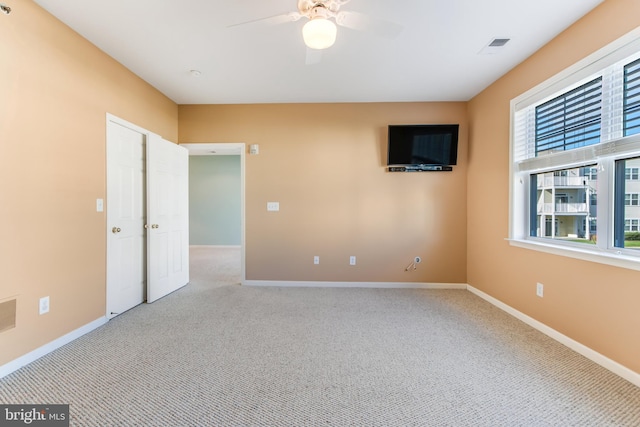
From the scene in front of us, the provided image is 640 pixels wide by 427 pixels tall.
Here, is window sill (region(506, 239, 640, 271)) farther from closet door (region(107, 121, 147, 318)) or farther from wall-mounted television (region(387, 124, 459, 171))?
closet door (region(107, 121, 147, 318))

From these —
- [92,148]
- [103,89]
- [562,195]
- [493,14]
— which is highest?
[493,14]

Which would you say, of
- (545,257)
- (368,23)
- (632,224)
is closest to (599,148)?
(632,224)

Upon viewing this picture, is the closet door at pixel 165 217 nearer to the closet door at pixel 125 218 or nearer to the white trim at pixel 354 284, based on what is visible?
the closet door at pixel 125 218

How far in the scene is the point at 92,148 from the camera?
243 cm

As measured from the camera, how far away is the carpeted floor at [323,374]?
1.46 meters

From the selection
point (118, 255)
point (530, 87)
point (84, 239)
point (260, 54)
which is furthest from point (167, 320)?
point (530, 87)

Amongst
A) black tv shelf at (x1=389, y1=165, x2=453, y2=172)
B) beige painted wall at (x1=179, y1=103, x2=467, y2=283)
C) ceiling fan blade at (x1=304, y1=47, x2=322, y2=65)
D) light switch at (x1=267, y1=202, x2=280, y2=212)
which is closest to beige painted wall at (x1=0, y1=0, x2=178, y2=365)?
beige painted wall at (x1=179, y1=103, x2=467, y2=283)

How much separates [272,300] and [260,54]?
2732mm

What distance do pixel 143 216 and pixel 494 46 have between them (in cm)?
409

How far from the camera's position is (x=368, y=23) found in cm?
169

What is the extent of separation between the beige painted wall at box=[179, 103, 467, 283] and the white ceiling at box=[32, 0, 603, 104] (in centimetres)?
36

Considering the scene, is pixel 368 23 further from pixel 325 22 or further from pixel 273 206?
pixel 273 206

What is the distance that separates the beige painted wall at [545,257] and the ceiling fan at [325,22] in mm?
1608

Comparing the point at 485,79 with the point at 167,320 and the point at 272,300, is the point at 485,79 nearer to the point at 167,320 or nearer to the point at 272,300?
the point at 272,300
